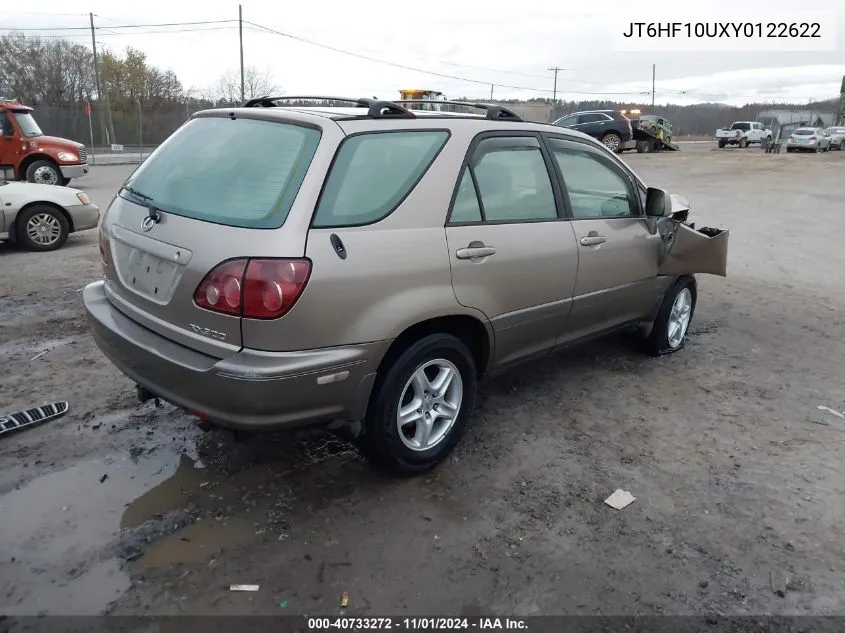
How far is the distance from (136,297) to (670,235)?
3587mm

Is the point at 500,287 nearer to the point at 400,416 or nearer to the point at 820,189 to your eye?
the point at 400,416

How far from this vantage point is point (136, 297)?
3.13 m

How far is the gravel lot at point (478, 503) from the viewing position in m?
2.58

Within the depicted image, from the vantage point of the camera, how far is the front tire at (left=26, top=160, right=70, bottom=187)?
15273 millimetres

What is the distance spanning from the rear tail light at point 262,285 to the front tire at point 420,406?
0.66 metres

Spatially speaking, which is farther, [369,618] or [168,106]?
[168,106]

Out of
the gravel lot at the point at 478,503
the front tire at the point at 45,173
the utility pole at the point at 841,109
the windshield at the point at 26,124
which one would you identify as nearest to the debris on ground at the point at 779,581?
the gravel lot at the point at 478,503

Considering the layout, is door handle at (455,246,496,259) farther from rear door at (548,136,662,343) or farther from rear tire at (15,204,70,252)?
rear tire at (15,204,70,252)

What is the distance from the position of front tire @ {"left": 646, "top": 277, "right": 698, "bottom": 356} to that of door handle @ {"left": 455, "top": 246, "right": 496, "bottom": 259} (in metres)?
2.13

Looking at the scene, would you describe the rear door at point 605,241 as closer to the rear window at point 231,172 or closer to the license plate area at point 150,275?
the rear window at point 231,172

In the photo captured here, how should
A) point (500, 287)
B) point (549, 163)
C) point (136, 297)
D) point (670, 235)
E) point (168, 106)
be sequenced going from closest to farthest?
point (136, 297) → point (500, 287) → point (549, 163) → point (670, 235) → point (168, 106)

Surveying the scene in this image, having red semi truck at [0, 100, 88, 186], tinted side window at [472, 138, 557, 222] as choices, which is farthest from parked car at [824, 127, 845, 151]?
tinted side window at [472, 138, 557, 222]

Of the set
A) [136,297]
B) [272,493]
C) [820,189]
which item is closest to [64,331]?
[136,297]

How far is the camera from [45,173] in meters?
15.5
